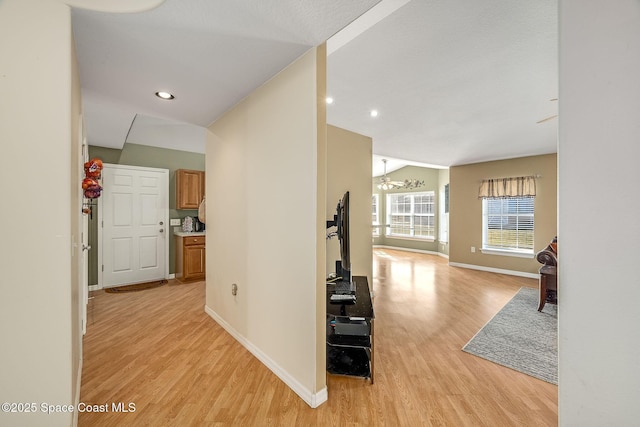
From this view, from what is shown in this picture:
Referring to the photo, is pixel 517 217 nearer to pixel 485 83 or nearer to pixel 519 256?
pixel 519 256

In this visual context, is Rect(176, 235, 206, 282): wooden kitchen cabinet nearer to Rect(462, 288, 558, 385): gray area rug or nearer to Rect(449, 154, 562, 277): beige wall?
Rect(462, 288, 558, 385): gray area rug

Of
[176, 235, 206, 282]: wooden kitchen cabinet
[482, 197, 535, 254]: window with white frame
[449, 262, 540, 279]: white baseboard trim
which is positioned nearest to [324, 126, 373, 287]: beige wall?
[176, 235, 206, 282]: wooden kitchen cabinet

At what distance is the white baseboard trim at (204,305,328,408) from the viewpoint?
67.0 inches

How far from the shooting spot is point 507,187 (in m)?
5.50

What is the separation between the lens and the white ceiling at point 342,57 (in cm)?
146

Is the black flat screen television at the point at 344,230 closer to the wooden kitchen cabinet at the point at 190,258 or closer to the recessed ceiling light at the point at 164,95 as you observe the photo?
the recessed ceiling light at the point at 164,95

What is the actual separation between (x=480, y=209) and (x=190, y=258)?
6.45 meters

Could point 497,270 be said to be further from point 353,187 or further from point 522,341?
point 353,187

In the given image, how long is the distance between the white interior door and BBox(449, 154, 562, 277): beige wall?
6.56 meters

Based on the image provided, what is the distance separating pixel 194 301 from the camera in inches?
144

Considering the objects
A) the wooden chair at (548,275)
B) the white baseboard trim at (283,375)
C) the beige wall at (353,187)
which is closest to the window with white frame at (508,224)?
the wooden chair at (548,275)

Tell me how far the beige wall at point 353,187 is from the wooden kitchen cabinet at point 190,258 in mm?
2686
